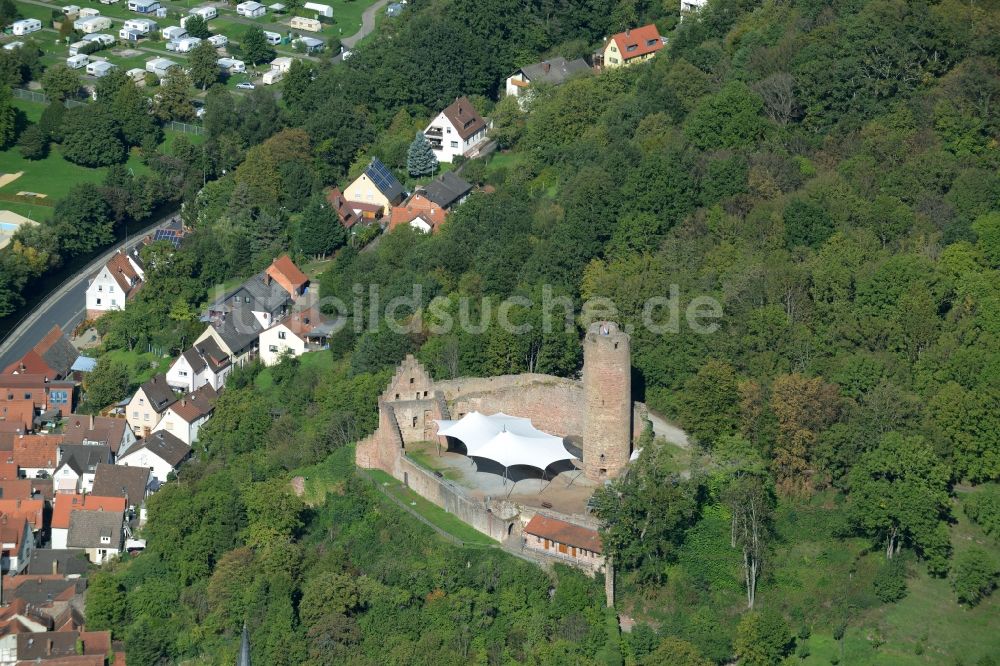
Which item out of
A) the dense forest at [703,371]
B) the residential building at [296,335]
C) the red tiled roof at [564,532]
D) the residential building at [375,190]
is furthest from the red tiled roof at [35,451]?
the red tiled roof at [564,532]

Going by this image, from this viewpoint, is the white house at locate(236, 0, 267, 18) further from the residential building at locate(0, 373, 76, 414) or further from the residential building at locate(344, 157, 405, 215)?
the residential building at locate(0, 373, 76, 414)

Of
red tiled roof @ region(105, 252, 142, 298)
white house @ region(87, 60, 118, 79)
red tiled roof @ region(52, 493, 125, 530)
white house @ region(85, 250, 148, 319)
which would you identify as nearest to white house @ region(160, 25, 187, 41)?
white house @ region(87, 60, 118, 79)

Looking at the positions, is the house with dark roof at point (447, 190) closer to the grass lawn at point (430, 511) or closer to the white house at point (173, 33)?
the grass lawn at point (430, 511)

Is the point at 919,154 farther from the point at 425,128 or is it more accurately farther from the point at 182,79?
the point at 182,79

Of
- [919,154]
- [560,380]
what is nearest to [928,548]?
[560,380]

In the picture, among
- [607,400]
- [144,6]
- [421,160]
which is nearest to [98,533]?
[607,400]
